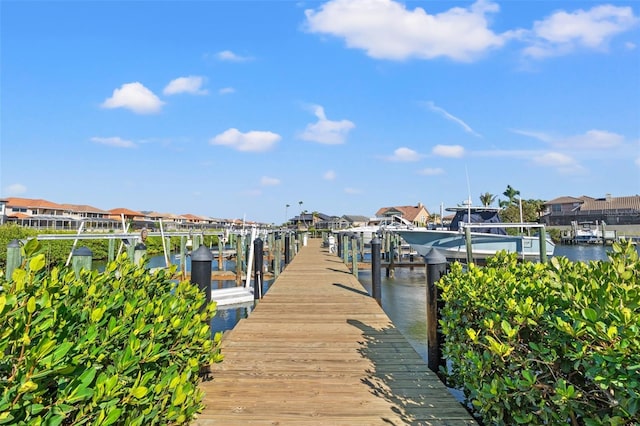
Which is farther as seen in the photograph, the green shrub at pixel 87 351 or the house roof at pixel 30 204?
the house roof at pixel 30 204

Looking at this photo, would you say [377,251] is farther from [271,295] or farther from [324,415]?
[324,415]

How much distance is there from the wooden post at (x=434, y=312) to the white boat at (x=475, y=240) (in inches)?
472

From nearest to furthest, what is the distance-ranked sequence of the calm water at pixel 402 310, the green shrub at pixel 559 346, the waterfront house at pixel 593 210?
the green shrub at pixel 559 346
the calm water at pixel 402 310
the waterfront house at pixel 593 210

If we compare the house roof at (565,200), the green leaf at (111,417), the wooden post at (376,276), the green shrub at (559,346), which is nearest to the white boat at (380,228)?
the wooden post at (376,276)

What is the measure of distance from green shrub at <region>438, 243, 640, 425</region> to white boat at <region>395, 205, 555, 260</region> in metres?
13.2

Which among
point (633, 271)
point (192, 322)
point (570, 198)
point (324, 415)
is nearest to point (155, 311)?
point (192, 322)

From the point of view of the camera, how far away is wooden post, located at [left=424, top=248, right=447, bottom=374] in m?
3.62

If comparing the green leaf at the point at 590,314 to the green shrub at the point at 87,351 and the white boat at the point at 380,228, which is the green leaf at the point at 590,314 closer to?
the green shrub at the point at 87,351

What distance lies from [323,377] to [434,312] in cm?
136

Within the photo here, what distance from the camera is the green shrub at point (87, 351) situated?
1.12 m

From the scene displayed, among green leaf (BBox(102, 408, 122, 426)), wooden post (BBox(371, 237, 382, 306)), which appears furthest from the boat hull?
green leaf (BBox(102, 408, 122, 426))

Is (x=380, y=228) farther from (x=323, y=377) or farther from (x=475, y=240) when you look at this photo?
(x=323, y=377)

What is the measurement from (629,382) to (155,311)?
2.24 metres

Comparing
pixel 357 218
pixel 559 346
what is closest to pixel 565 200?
pixel 357 218
